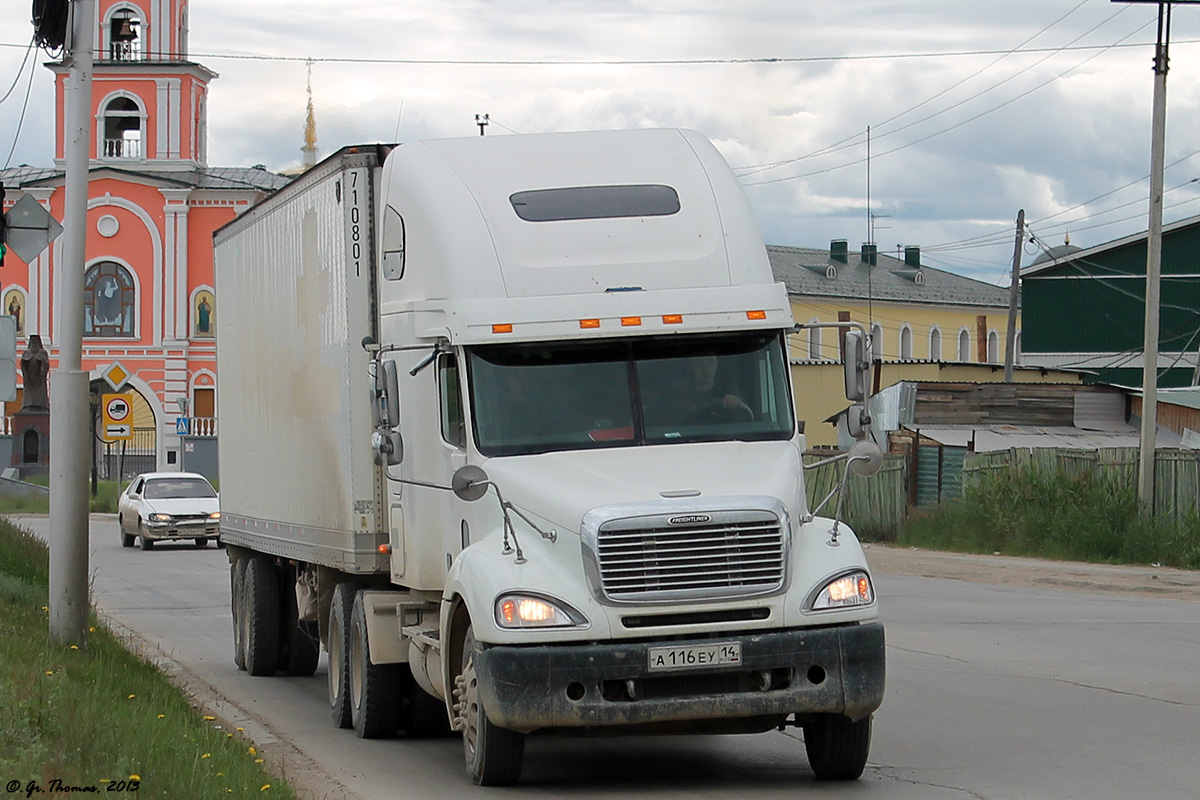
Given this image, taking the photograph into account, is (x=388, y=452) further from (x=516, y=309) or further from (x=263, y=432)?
(x=263, y=432)

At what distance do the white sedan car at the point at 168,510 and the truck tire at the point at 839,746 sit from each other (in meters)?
28.1

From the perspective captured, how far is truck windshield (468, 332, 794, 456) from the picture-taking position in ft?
31.4

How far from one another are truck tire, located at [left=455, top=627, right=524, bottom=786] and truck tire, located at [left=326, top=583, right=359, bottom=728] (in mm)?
2869

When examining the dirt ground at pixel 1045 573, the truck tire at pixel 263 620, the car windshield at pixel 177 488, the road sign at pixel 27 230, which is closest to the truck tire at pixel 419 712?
the truck tire at pixel 263 620

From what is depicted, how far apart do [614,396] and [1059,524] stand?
2152cm

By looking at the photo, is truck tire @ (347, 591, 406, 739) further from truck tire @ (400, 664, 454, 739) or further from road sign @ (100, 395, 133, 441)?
Answer: road sign @ (100, 395, 133, 441)

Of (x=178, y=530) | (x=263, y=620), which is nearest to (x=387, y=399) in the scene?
(x=263, y=620)

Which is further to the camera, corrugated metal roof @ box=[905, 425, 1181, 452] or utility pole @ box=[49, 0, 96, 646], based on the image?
corrugated metal roof @ box=[905, 425, 1181, 452]

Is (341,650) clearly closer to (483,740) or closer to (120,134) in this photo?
(483,740)

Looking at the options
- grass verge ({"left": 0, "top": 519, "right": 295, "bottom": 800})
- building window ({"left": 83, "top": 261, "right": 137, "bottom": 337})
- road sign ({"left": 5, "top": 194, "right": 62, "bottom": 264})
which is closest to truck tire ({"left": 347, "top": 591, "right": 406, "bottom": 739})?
grass verge ({"left": 0, "top": 519, "right": 295, "bottom": 800})

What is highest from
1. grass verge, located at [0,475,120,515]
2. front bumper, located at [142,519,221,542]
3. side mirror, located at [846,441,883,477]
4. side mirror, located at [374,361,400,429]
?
side mirror, located at [374,361,400,429]

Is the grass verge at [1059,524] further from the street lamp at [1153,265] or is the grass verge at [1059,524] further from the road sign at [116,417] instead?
the road sign at [116,417]

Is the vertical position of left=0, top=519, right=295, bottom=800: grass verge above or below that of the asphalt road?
above

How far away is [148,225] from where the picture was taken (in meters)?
79.6
